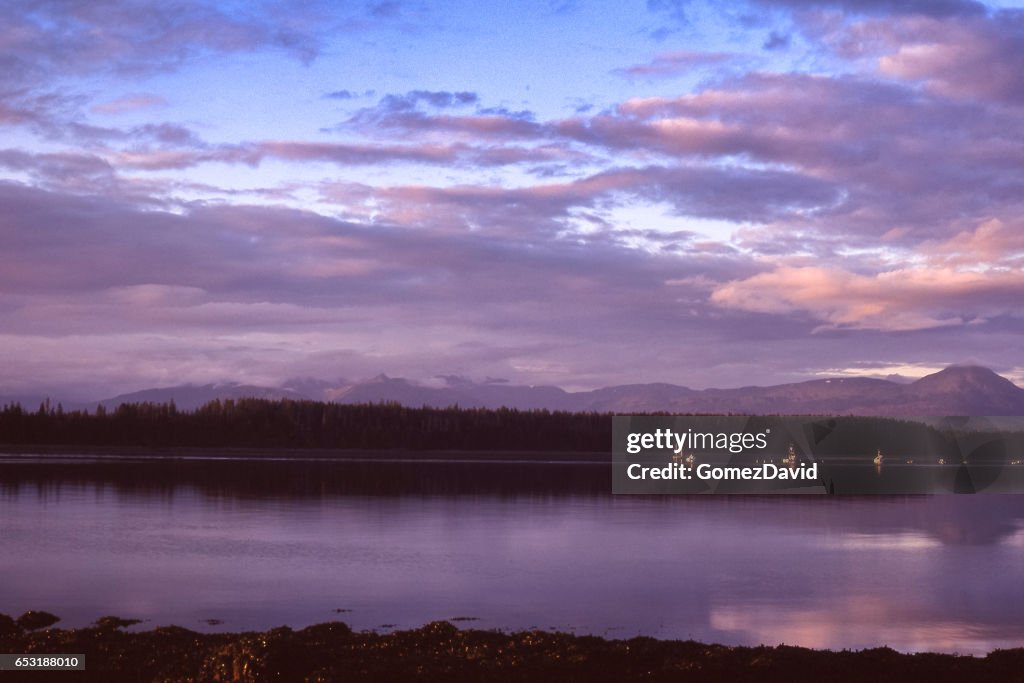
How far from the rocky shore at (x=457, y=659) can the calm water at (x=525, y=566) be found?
2753 millimetres

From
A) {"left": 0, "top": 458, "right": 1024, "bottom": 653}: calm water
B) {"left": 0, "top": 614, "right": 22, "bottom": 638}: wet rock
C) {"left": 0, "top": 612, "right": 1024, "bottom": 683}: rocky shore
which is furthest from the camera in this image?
{"left": 0, "top": 458, "right": 1024, "bottom": 653}: calm water

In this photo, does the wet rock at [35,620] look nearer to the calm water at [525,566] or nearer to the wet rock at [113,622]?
the calm water at [525,566]

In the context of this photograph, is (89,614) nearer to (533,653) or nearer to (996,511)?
(533,653)

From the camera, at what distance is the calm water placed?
2698 cm

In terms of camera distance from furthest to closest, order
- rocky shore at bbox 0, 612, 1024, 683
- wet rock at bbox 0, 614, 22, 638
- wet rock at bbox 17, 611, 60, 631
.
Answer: wet rock at bbox 17, 611, 60, 631
wet rock at bbox 0, 614, 22, 638
rocky shore at bbox 0, 612, 1024, 683

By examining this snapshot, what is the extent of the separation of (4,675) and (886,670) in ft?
50.0

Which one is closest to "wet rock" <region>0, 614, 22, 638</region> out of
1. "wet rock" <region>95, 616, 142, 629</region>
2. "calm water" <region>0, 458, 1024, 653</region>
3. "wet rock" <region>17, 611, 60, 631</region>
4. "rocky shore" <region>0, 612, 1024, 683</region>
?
"rocky shore" <region>0, 612, 1024, 683</region>

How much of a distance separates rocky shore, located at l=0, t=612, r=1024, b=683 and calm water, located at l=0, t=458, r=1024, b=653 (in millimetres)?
2753

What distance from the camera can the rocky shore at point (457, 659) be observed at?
19.8 metres

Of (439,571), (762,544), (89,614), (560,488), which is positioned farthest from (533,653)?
(560,488)

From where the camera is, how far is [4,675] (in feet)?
65.5

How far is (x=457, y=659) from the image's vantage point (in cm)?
2094

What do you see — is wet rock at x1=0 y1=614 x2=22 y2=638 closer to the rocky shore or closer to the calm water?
the rocky shore

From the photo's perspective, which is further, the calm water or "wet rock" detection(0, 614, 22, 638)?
the calm water
